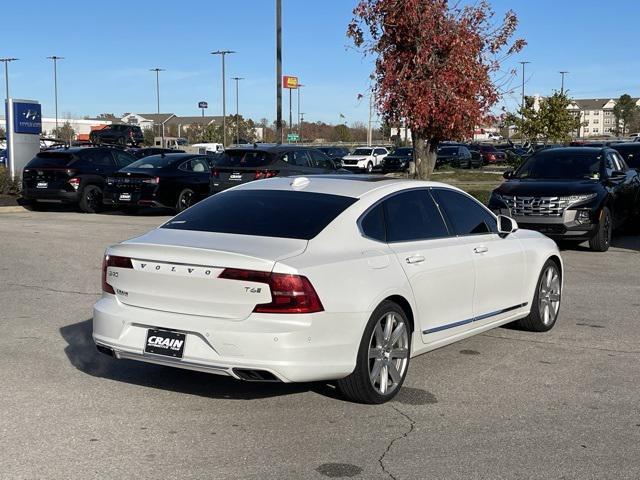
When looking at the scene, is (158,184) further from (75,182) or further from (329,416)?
(329,416)

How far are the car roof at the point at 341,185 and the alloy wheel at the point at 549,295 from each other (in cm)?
181

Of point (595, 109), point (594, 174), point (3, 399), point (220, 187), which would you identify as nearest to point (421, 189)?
point (3, 399)

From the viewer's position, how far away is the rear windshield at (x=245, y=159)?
18391 millimetres

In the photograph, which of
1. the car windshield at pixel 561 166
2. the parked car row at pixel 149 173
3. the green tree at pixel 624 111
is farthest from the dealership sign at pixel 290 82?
the green tree at pixel 624 111

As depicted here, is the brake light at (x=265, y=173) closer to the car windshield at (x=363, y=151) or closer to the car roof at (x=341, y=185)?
the car roof at (x=341, y=185)

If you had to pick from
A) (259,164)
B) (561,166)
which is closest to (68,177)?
(259,164)

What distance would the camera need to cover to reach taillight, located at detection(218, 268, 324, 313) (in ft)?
16.9

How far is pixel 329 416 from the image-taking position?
18.0 feet

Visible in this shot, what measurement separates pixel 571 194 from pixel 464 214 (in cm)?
707

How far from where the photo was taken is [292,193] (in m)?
6.46

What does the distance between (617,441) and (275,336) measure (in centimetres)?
217

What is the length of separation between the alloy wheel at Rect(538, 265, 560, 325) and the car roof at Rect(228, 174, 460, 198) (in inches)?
71.2

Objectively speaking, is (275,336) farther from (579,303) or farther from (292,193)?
(579,303)

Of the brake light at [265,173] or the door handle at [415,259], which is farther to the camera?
the brake light at [265,173]
